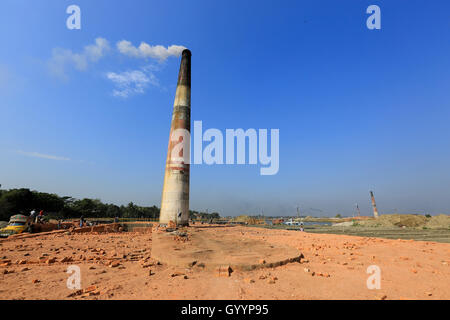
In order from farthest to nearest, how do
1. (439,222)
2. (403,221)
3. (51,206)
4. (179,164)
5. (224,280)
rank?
(51,206)
(403,221)
(439,222)
(179,164)
(224,280)

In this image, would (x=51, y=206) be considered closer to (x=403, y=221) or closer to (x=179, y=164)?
(x=179, y=164)

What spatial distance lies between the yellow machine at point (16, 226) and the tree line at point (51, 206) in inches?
602

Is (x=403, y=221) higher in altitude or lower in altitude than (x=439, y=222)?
lower

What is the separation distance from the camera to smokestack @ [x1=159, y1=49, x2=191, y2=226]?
1623 cm

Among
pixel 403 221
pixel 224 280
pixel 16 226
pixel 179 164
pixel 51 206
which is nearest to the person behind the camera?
pixel 224 280

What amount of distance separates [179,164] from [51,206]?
44081mm

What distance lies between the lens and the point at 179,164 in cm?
1689

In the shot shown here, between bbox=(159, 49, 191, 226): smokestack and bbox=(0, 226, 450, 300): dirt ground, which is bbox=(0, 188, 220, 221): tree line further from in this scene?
bbox=(0, 226, 450, 300): dirt ground

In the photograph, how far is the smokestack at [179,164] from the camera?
16234mm

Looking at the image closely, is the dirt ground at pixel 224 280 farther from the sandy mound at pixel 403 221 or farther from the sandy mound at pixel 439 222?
the sandy mound at pixel 403 221

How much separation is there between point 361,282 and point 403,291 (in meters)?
0.68

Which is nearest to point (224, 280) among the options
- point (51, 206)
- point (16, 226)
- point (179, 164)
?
point (179, 164)

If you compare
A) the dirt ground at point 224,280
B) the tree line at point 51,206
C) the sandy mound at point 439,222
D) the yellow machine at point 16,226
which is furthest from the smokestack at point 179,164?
the sandy mound at point 439,222

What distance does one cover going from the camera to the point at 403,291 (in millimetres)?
3863
